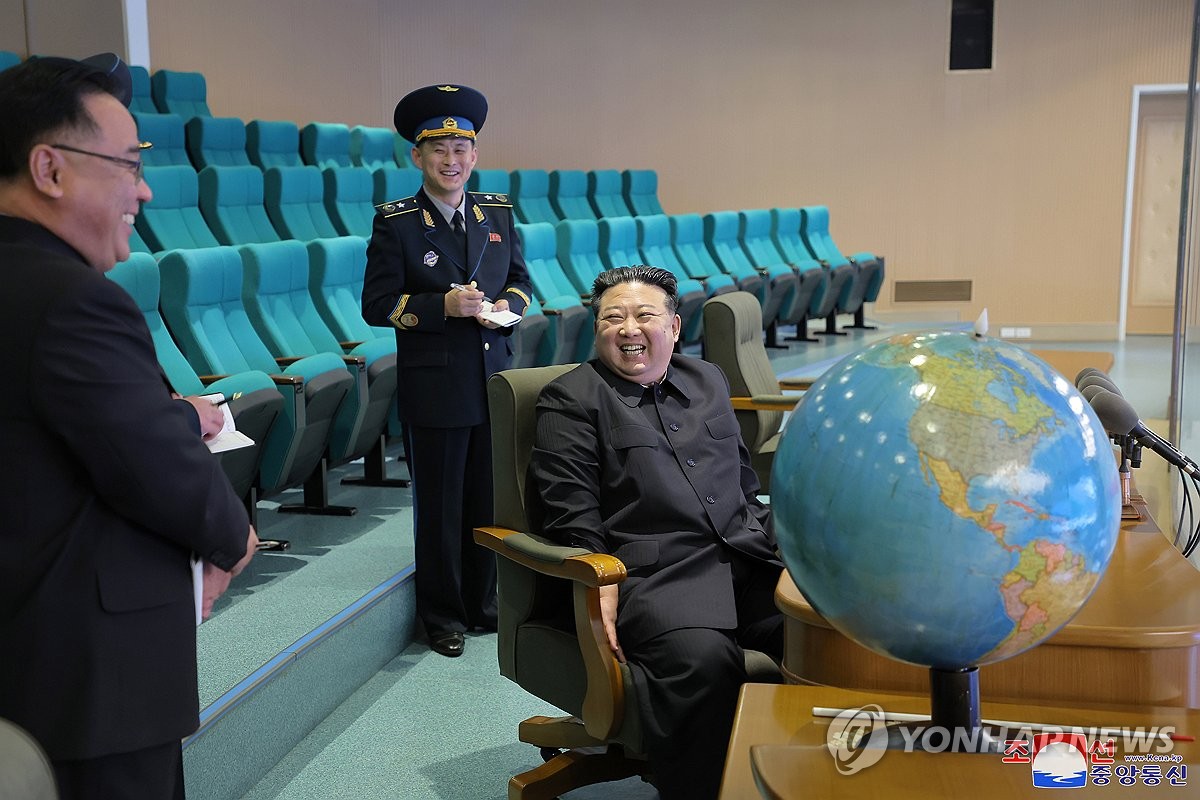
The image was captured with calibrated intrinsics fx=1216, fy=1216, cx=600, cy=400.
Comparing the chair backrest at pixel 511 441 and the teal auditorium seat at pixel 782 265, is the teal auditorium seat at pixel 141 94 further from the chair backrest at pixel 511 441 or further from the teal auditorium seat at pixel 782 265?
the chair backrest at pixel 511 441

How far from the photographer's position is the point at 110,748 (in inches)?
55.3

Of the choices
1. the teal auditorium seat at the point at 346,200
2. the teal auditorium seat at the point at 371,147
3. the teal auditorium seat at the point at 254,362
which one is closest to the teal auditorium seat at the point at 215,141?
the teal auditorium seat at the point at 346,200

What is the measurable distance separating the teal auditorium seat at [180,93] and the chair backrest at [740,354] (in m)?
4.89

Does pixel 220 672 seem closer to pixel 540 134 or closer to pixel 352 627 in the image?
pixel 352 627

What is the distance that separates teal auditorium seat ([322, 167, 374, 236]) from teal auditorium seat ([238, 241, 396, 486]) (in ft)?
6.89

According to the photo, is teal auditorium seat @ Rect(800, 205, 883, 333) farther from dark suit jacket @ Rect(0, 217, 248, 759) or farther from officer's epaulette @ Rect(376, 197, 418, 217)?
dark suit jacket @ Rect(0, 217, 248, 759)

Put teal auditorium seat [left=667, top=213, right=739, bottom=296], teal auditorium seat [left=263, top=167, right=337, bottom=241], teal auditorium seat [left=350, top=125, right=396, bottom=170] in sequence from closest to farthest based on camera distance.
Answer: teal auditorium seat [left=263, top=167, right=337, bottom=241]
teal auditorium seat [left=667, top=213, right=739, bottom=296]
teal auditorium seat [left=350, top=125, right=396, bottom=170]

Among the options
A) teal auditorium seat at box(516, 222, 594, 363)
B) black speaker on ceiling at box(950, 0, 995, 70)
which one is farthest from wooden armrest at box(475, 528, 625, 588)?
black speaker on ceiling at box(950, 0, 995, 70)

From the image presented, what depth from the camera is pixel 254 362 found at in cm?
431

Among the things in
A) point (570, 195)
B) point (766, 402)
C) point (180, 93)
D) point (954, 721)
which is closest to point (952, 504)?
point (954, 721)

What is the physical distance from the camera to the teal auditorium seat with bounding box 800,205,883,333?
9.50 meters

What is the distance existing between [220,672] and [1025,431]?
213 cm

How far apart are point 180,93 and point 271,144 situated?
0.67m

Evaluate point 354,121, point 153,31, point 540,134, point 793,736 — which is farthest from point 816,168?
point 793,736
